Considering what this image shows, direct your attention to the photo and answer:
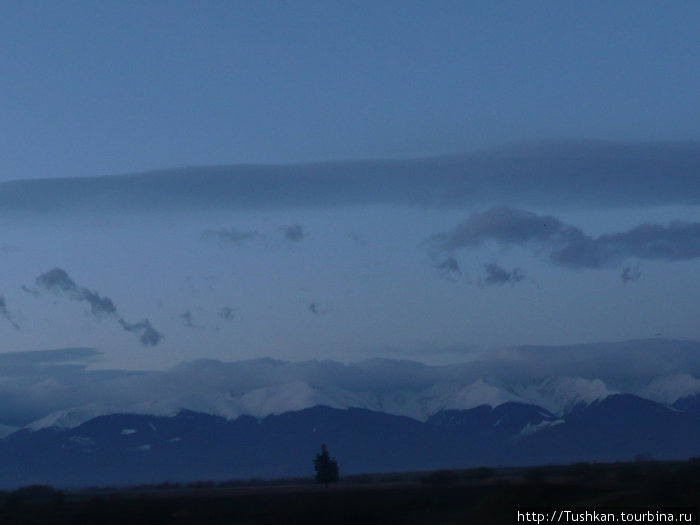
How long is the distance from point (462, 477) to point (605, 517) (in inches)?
1430

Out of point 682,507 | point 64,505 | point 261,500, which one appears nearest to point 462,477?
point 261,500

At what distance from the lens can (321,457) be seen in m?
95.5

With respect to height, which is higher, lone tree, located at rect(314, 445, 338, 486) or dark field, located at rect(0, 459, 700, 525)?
lone tree, located at rect(314, 445, 338, 486)

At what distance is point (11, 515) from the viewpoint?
137ft

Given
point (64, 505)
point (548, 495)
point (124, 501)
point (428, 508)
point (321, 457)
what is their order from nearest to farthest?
point (548, 495) → point (428, 508) → point (124, 501) → point (64, 505) → point (321, 457)

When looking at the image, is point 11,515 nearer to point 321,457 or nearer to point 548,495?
point 548,495

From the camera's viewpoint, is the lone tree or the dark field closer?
the dark field

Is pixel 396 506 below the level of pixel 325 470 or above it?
below

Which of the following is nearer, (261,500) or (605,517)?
(605,517)

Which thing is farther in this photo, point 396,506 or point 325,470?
point 325,470

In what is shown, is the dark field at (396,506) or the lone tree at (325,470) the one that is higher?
the lone tree at (325,470)

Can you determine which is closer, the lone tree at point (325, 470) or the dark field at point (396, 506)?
the dark field at point (396, 506)

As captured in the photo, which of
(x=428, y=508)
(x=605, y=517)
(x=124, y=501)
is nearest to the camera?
(x=605, y=517)

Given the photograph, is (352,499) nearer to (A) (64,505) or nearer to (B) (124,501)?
(B) (124,501)
